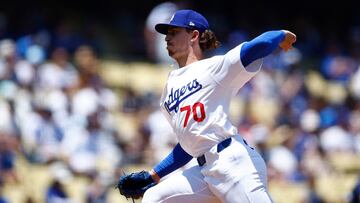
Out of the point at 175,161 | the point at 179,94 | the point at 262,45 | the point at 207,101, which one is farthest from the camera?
the point at 175,161

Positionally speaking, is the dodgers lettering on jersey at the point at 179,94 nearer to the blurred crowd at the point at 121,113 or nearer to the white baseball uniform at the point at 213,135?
the white baseball uniform at the point at 213,135

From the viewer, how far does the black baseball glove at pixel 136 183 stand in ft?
23.7

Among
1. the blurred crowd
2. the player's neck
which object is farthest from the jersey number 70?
the blurred crowd

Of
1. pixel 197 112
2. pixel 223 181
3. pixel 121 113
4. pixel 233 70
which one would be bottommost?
pixel 223 181

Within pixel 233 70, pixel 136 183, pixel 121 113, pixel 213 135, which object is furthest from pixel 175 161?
pixel 121 113

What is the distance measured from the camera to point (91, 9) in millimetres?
17938

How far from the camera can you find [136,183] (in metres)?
7.25

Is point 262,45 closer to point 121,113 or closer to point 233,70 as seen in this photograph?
point 233,70

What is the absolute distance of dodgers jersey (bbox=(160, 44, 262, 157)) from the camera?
22.0 ft

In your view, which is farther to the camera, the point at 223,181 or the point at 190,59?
the point at 190,59

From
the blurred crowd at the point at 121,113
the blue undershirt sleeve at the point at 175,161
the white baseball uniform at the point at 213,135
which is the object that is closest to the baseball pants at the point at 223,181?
the white baseball uniform at the point at 213,135

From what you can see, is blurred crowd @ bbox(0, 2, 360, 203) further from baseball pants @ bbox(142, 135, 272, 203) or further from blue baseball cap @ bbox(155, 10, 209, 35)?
blue baseball cap @ bbox(155, 10, 209, 35)

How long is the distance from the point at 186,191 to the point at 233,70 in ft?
2.77

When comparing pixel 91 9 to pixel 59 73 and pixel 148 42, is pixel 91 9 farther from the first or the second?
pixel 59 73
